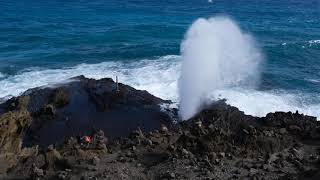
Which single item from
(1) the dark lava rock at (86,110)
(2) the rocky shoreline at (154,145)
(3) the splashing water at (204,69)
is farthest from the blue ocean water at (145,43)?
(2) the rocky shoreline at (154,145)

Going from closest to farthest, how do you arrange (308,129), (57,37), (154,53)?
1. (308,129)
2. (154,53)
3. (57,37)

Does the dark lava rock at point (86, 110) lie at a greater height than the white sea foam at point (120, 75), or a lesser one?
lesser

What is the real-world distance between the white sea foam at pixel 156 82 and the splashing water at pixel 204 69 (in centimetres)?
110

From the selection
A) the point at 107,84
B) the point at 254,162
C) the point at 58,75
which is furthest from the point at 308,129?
the point at 58,75

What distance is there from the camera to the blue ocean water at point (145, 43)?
34.7 metres

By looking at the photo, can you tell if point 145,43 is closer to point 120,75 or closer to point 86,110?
point 120,75

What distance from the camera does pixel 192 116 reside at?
25.8 metres

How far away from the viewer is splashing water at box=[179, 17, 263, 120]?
28.4 m

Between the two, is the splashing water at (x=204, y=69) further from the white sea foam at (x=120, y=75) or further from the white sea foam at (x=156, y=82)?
the white sea foam at (x=120, y=75)

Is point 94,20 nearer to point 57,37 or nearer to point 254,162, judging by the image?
point 57,37

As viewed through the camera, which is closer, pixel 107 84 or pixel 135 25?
pixel 107 84

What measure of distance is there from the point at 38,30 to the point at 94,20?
28.3ft

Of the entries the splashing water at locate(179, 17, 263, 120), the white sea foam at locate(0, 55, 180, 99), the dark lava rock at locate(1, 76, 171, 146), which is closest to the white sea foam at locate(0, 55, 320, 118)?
the white sea foam at locate(0, 55, 180, 99)

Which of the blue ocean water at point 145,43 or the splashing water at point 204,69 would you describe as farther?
the blue ocean water at point 145,43
